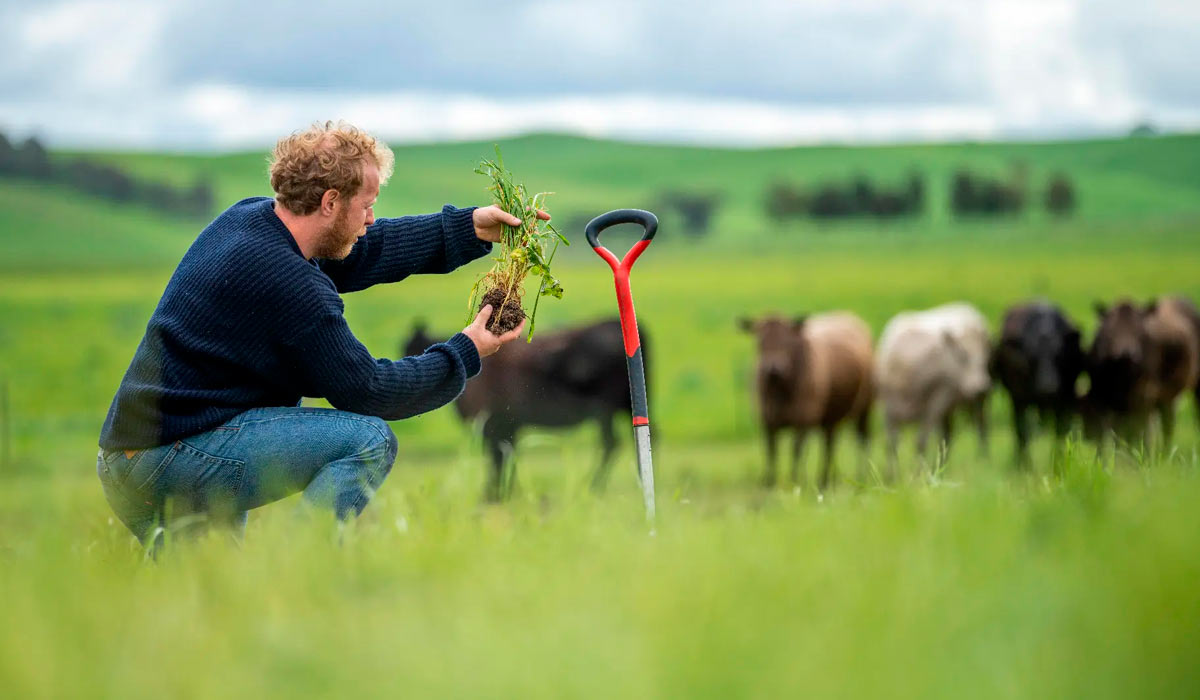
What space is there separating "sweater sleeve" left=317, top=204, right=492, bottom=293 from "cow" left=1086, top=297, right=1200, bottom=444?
9.91 meters

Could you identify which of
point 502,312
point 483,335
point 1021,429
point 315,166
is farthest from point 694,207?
point 315,166

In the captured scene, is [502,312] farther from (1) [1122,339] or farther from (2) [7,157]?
(2) [7,157]

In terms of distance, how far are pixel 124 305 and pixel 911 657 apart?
137 feet

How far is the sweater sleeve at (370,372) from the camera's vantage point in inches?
155

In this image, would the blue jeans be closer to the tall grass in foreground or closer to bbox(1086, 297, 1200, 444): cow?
the tall grass in foreground

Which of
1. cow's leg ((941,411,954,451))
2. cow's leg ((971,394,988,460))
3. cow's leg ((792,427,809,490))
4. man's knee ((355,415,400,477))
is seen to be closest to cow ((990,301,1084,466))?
cow's leg ((971,394,988,460))

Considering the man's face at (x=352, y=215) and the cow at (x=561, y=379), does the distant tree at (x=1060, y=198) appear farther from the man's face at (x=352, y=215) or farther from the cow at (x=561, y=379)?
the man's face at (x=352, y=215)

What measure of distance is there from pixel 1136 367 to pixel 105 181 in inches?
2861

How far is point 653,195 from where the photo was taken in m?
85.2

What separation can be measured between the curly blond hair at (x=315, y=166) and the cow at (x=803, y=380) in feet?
34.5

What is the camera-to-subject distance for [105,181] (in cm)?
7369

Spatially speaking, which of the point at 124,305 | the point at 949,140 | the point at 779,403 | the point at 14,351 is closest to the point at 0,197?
the point at 124,305

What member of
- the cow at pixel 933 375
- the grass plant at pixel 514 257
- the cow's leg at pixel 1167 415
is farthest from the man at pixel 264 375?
the cow's leg at pixel 1167 415

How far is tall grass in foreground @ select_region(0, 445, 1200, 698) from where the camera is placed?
6.52 ft
